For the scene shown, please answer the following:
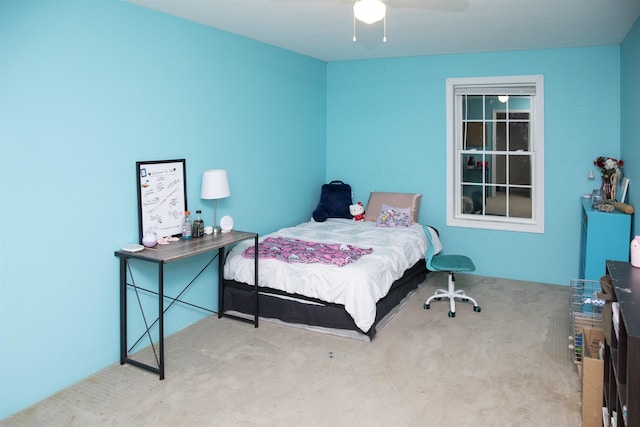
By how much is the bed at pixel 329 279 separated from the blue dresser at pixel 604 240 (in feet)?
5.01

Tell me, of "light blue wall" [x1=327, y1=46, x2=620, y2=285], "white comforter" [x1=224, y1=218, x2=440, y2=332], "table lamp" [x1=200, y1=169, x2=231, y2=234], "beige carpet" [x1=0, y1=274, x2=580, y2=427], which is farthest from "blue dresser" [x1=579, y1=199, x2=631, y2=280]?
"table lamp" [x1=200, y1=169, x2=231, y2=234]

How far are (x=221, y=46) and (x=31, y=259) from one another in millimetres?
2435

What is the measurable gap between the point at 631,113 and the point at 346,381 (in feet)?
11.0

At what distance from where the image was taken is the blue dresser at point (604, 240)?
4102 mm

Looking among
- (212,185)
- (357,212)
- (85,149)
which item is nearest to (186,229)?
(212,185)

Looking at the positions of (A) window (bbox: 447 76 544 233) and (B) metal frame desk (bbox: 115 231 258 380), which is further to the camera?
(A) window (bbox: 447 76 544 233)

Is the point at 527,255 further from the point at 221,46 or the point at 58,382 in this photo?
the point at 58,382

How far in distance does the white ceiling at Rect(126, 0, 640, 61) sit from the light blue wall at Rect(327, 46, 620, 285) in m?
0.25

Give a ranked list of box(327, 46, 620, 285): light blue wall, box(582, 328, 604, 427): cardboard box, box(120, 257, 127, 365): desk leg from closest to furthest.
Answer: box(582, 328, 604, 427): cardboard box → box(120, 257, 127, 365): desk leg → box(327, 46, 620, 285): light blue wall

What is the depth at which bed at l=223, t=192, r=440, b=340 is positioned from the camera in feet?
13.0

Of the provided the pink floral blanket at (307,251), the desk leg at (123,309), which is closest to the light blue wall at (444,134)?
the pink floral blanket at (307,251)

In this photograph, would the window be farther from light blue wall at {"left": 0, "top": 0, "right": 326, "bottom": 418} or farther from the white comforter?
light blue wall at {"left": 0, "top": 0, "right": 326, "bottom": 418}

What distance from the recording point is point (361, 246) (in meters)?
4.77

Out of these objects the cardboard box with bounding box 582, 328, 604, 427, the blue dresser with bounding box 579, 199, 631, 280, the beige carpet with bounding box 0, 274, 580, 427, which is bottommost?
the beige carpet with bounding box 0, 274, 580, 427
